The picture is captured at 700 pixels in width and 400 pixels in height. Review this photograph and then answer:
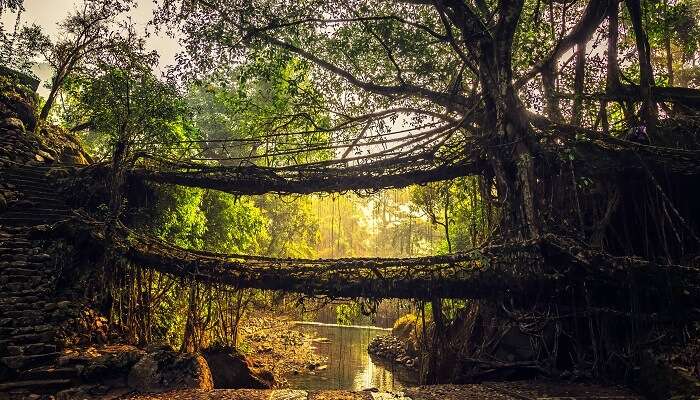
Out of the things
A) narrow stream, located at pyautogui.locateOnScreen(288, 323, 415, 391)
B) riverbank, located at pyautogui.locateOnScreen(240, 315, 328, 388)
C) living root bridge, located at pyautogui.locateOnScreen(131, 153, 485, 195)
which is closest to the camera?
living root bridge, located at pyautogui.locateOnScreen(131, 153, 485, 195)

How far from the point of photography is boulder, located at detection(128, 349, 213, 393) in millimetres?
6047

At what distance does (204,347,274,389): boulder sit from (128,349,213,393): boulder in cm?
192

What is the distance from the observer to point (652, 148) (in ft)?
20.3

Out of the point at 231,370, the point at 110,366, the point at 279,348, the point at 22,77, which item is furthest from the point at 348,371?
the point at 22,77

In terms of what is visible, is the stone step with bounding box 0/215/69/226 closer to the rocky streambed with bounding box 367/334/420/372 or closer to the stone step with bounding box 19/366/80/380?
the stone step with bounding box 19/366/80/380

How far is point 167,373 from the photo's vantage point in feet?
20.4

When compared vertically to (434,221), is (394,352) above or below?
below

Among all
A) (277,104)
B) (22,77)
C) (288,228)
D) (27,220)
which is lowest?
(27,220)

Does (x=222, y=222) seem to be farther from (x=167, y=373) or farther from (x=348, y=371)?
(x=167, y=373)

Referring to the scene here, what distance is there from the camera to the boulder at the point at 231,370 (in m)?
8.30

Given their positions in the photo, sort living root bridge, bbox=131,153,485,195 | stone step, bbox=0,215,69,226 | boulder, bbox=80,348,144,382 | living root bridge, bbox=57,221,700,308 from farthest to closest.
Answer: stone step, bbox=0,215,69,226, living root bridge, bbox=131,153,485,195, boulder, bbox=80,348,144,382, living root bridge, bbox=57,221,700,308

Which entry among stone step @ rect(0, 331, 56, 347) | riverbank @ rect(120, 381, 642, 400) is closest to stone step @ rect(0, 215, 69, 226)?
stone step @ rect(0, 331, 56, 347)

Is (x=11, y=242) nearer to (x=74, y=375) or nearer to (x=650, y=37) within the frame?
(x=74, y=375)

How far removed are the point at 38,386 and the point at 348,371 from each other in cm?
904
